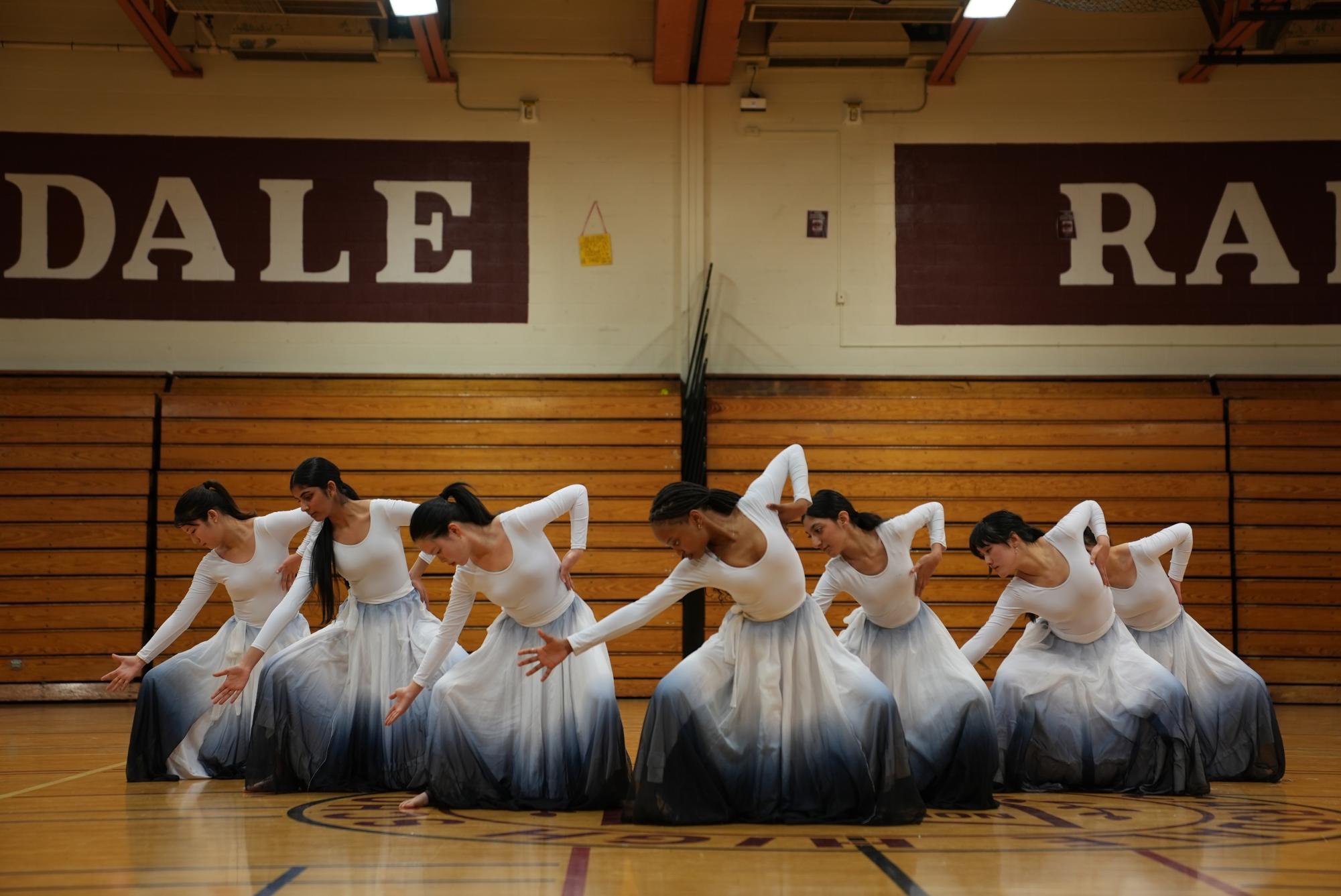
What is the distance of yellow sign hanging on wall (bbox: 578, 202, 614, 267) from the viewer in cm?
1218

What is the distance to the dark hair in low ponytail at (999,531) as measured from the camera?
5875mm

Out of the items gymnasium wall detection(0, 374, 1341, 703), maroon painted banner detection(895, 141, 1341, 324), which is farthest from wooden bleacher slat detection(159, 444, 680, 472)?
maroon painted banner detection(895, 141, 1341, 324)

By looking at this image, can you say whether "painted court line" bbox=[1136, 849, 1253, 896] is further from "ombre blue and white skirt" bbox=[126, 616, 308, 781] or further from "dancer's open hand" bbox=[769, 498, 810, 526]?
"ombre blue and white skirt" bbox=[126, 616, 308, 781]

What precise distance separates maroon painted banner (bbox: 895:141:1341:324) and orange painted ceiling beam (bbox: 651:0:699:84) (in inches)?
105

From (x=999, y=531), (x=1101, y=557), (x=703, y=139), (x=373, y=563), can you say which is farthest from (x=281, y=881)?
(x=703, y=139)

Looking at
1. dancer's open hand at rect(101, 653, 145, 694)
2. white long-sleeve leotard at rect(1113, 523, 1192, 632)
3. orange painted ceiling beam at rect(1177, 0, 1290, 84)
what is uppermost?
orange painted ceiling beam at rect(1177, 0, 1290, 84)

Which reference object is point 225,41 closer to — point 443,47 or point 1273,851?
point 443,47

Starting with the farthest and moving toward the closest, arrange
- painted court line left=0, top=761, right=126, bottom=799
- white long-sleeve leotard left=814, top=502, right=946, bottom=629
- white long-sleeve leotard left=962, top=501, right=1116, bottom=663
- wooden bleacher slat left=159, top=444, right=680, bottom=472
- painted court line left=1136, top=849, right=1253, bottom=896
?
wooden bleacher slat left=159, top=444, right=680, bottom=472
white long-sleeve leotard left=962, top=501, right=1116, bottom=663
white long-sleeve leotard left=814, top=502, right=946, bottom=629
painted court line left=0, top=761, right=126, bottom=799
painted court line left=1136, top=849, right=1253, bottom=896

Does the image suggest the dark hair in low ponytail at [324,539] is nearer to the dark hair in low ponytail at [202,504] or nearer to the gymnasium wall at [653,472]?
the dark hair in low ponytail at [202,504]

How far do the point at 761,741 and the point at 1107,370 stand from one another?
8549 mm

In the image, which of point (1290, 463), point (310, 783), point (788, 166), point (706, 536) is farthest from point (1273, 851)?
point (788, 166)

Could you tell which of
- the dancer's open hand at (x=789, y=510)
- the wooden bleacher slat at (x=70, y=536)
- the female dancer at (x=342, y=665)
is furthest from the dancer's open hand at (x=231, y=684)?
the wooden bleacher slat at (x=70, y=536)

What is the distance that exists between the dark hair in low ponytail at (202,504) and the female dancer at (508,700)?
175 cm

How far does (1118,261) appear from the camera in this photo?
12.2 meters
